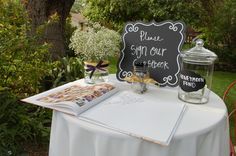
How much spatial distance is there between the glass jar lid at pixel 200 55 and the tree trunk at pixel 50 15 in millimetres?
2026

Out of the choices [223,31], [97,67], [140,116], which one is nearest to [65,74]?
[97,67]

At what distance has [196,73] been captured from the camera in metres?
1.40

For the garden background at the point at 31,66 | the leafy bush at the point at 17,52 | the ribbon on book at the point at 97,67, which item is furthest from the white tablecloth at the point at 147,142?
the leafy bush at the point at 17,52

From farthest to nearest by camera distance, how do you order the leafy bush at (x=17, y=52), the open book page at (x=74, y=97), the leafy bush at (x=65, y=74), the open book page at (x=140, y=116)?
the leafy bush at (x=65, y=74) < the leafy bush at (x=17, y=52) < the open book page at (x=74, y=97) < the open book page at (x=140, y=116)

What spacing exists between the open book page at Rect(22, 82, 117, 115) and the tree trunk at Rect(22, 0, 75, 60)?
1.72 meters

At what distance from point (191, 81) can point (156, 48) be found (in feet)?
1.03

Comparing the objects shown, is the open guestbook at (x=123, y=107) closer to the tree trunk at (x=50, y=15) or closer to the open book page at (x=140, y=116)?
the open book page at (x=140, y=116)

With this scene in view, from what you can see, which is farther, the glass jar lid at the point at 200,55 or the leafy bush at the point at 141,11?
the leafy bush at the point at 141,11

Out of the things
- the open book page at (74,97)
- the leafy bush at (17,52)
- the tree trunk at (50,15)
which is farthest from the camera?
the tree trunk at (50,15)

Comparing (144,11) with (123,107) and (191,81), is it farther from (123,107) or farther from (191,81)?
(123,107)

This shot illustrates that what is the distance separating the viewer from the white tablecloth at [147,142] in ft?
3.70

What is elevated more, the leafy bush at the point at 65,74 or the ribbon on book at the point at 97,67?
the ribbon on book at the point at 97,67

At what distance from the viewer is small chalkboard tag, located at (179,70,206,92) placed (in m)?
1.39

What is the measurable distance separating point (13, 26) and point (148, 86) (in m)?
1.14
